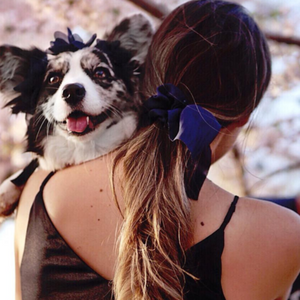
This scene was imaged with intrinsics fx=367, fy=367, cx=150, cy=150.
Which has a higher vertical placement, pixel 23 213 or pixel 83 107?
pixel 83 107

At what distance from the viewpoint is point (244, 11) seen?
79cm

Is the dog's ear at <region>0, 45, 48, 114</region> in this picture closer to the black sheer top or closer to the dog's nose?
the dog's nose

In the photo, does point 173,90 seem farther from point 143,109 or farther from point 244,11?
point 244,11

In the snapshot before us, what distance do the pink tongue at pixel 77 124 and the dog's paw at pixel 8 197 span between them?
20 centimetres

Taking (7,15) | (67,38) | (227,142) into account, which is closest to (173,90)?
(227,142)

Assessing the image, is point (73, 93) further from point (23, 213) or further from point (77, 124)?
point (23, 213)

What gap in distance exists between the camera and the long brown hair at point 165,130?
0.67 meters

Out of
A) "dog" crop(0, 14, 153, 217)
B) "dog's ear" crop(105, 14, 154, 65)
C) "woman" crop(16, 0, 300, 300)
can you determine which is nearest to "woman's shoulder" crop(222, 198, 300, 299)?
"woman" crop(16, 0, 300, 300)

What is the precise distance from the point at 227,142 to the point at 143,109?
214 mm

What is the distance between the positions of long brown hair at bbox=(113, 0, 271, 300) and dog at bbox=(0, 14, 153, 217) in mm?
82

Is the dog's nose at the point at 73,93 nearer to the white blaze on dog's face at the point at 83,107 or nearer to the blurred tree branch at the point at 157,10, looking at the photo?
the white blaze on dog's face at the point at 83,107

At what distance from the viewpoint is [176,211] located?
67 cm

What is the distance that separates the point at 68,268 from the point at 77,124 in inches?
11.6

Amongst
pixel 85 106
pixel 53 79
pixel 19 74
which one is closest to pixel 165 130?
pixel 85 106
